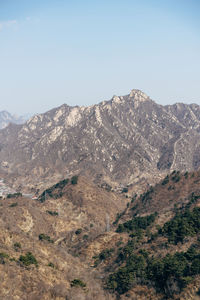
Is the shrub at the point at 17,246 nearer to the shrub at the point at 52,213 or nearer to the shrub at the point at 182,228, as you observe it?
the shrub at the point at 182,228

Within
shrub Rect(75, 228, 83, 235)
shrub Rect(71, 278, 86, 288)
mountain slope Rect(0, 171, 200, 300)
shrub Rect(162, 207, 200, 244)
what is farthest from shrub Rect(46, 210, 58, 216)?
shrub Rect(71, 278, 86, 288)

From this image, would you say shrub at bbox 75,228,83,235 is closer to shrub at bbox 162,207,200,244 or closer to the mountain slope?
the mountain slope

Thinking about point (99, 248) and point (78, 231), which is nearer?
point (99, 248)

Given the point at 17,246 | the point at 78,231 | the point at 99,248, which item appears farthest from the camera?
the point at 78,231

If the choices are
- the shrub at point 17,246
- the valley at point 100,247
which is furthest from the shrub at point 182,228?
the shrub at point 17,246

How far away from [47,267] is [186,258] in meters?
30.8

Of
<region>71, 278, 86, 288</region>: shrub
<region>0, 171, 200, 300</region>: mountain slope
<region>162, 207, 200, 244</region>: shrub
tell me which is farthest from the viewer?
<region>162, 207, 200, 244</region>: shrub

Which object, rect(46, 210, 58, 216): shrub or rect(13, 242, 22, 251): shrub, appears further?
rect(46, 210, 58, 216): shrub

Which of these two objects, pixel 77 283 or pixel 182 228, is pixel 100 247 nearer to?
pixel 182 228

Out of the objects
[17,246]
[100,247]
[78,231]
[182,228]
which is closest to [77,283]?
[17,246]

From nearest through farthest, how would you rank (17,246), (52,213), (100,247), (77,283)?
(77,283), (17,246), (100,247), (52,213)

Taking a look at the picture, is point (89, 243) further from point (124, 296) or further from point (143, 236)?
point (124, 296)

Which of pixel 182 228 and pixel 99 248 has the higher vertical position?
pixel 99 248

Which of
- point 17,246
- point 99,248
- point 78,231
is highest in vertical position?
point 17,246
